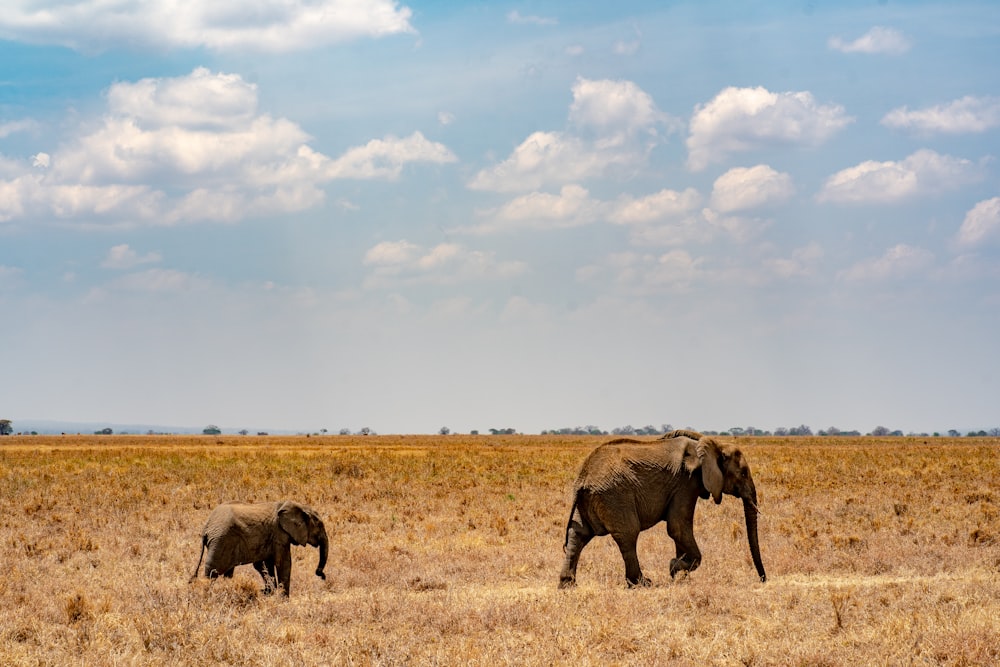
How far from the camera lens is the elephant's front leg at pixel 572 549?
1500 cm

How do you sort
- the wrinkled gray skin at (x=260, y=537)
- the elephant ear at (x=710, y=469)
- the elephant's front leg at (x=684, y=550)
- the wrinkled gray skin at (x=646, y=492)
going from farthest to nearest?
the elephant's front leg at (x=684, y=550) < the elephant ear at (x=710, y=469) < the wrinkled gray skin at (x=646, y=492) < the wrinkled gray skin at (x=260, y=537)

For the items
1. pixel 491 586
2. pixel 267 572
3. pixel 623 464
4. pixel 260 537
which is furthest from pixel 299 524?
pixel 623 464

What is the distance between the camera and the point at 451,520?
81.7 feet

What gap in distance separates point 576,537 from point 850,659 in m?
5.70

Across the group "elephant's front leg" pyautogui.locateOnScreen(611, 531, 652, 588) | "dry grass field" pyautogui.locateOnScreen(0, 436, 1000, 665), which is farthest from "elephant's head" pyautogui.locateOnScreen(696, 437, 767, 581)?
"elephant's front leg" pyautogui.locateOnScreen(611, 531, 652, 588)

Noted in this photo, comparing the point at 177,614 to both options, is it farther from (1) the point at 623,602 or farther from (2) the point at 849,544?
(2) the point at 849,544

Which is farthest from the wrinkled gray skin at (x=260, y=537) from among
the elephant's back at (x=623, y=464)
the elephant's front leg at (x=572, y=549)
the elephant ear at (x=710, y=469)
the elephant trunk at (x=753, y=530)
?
the elephant trunk at (x=753, y=530)

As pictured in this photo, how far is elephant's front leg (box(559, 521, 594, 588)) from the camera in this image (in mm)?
15000

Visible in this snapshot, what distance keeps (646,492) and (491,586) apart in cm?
303

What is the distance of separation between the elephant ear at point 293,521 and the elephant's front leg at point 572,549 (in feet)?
13.8

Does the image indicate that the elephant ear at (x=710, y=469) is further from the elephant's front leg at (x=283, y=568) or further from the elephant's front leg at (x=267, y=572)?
the elephant's front leg at (x=267, y=572)

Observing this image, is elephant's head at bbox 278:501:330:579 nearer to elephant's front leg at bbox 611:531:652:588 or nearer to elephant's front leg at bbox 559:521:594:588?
elephant's front leg at bbox 559:521:594:588

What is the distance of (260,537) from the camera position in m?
14.9

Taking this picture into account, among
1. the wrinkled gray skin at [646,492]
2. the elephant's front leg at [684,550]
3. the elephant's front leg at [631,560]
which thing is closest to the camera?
the elephant's front leg at [631,560]
